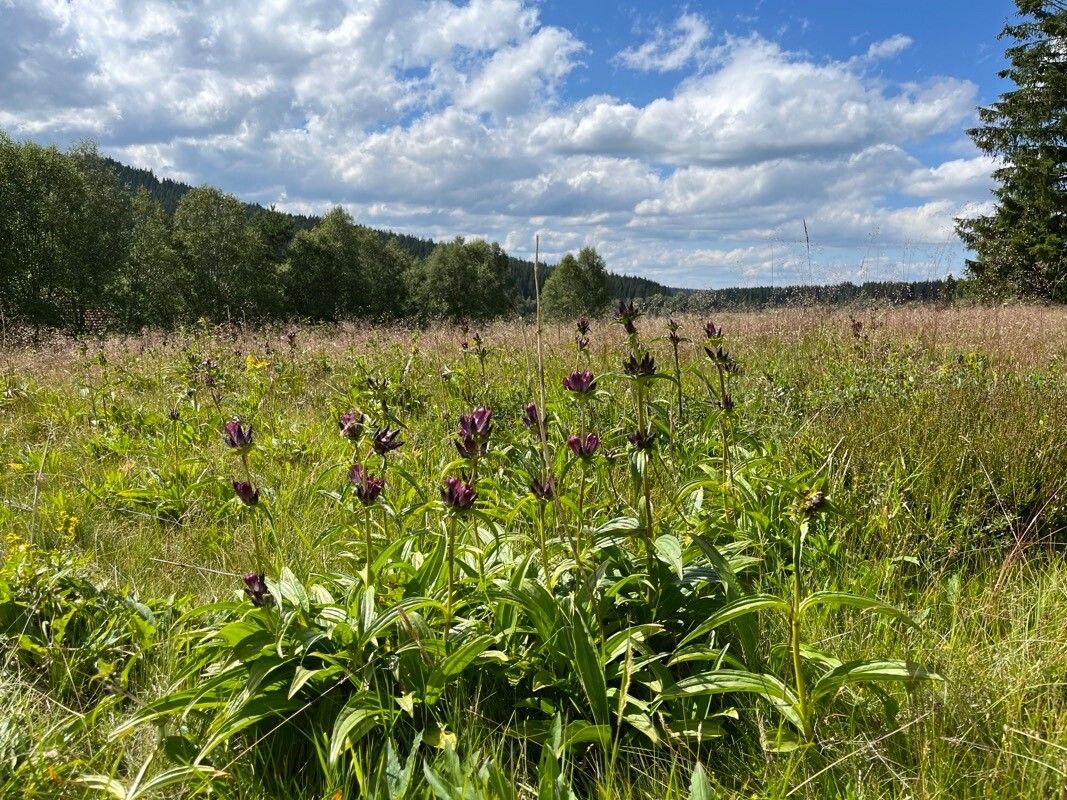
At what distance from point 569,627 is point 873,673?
26.8 inches

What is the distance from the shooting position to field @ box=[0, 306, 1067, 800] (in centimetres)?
143

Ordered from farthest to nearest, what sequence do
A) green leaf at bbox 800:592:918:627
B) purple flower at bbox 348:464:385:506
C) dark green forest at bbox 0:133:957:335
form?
1. dark green forest at bbox 0:133:957:335
2. purple flower at bbox 348:464:385:506
3. green leaf at bbox 800:592:918:627

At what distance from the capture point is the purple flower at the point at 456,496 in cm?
153

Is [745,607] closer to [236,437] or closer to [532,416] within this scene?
[532,416]

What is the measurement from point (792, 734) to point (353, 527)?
1439mm

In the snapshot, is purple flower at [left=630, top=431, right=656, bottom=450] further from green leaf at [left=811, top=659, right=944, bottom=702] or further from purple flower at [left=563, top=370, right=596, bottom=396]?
green leaf at [left=811, top=659, right=944, bottom=702]

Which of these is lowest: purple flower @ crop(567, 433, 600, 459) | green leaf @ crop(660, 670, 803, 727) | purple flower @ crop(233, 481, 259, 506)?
green leaf @ crop(660, 670, 803, 727)

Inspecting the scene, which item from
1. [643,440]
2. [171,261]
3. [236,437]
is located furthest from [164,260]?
[643,440]

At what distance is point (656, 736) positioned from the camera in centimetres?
147

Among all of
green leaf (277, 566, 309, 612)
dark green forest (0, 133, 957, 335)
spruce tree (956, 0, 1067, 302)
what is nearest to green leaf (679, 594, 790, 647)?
green leaf (277, 566, 309, 612)

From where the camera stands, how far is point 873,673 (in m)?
1.41

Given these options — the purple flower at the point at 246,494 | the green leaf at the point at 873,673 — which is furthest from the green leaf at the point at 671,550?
the purple flower at the point at 246,494

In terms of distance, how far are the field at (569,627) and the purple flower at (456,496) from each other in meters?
0.02

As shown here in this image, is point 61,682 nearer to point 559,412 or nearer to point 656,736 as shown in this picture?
point 656,736
